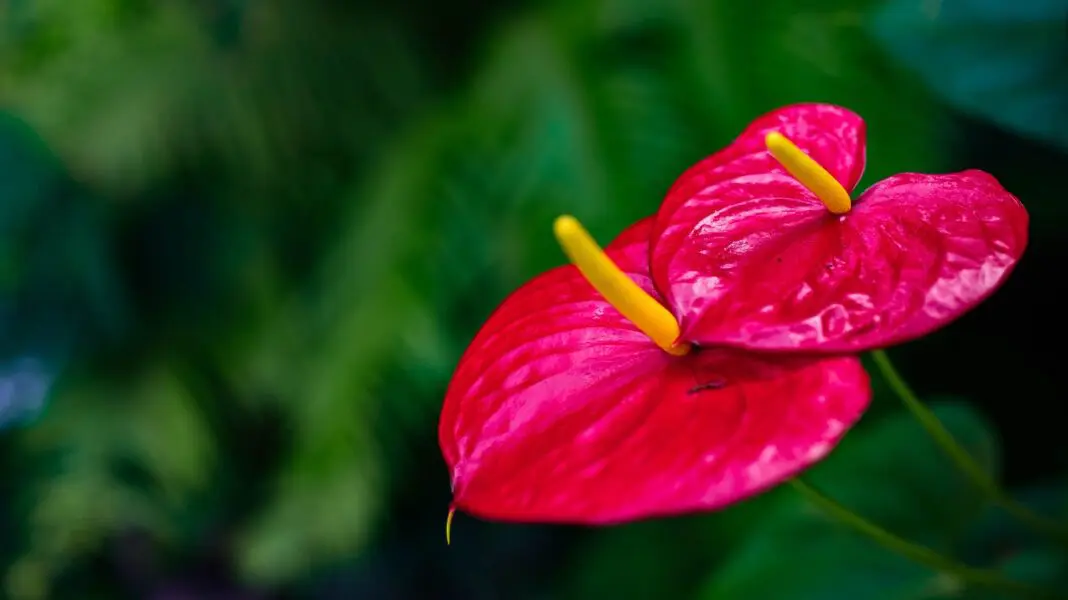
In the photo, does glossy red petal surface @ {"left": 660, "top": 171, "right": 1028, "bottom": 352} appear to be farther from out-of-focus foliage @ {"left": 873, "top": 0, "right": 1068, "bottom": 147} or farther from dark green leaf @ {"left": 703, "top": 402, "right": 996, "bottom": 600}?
dark green leaf @ {"left": 703, "top": 402, "right": 996, "bottom": 600}

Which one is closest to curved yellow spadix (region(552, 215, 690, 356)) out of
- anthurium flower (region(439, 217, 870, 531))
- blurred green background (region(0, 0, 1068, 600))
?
anthurium flower (region(439, 217, 870, 531))

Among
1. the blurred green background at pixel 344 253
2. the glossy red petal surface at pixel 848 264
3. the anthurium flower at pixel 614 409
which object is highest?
the glossy red petal surface at pixel 848 264

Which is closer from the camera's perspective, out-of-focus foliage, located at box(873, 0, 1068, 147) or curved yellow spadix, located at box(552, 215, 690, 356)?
curved yellow spadix, located at box(552, 215, 690, 356)

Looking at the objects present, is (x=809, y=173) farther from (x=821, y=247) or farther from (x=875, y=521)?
(x=875, y=521)

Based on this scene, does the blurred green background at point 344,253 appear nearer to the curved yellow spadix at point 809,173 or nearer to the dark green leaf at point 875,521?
the dark green leaf at point 875,521

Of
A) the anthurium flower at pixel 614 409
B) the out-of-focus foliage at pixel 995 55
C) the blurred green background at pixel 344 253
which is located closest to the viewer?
the anthurium flower at pixel 614 409

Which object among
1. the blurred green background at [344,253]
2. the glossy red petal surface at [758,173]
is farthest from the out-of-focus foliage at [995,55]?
the blurred green background at [344,253]

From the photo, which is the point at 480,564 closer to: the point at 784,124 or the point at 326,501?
the point at 326,501
